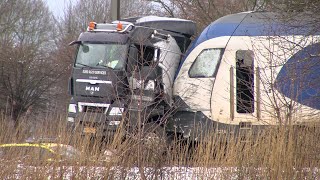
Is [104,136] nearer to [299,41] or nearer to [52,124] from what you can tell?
[52,124]

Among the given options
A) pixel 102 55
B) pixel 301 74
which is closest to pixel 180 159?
pixel 301 74

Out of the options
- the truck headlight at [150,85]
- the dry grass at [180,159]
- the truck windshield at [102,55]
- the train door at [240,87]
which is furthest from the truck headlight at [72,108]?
the dry grass at [180,159]

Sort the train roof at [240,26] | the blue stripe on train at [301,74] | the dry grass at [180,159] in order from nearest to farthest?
the dry grass at [180,159] < the blue stripe on train at [301,74] < the train roof at [240,26]

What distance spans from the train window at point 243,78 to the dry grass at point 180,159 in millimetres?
4519

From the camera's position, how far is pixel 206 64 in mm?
14992

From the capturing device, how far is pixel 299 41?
993 centimetres

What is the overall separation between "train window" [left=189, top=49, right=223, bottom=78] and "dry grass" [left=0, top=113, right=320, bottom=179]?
670 centimetres

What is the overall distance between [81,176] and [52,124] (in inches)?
33.6

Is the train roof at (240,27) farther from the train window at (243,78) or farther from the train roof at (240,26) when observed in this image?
the train window at (243,78)

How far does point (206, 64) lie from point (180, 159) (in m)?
7.09

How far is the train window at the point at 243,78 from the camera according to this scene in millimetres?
13016

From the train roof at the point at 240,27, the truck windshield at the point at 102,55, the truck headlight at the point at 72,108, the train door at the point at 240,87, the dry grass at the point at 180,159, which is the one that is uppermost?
the train roof at the point at 240,27

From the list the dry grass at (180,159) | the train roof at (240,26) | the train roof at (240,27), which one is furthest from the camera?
the train roof at (240,26)

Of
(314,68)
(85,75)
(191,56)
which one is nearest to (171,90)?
(191,56)
